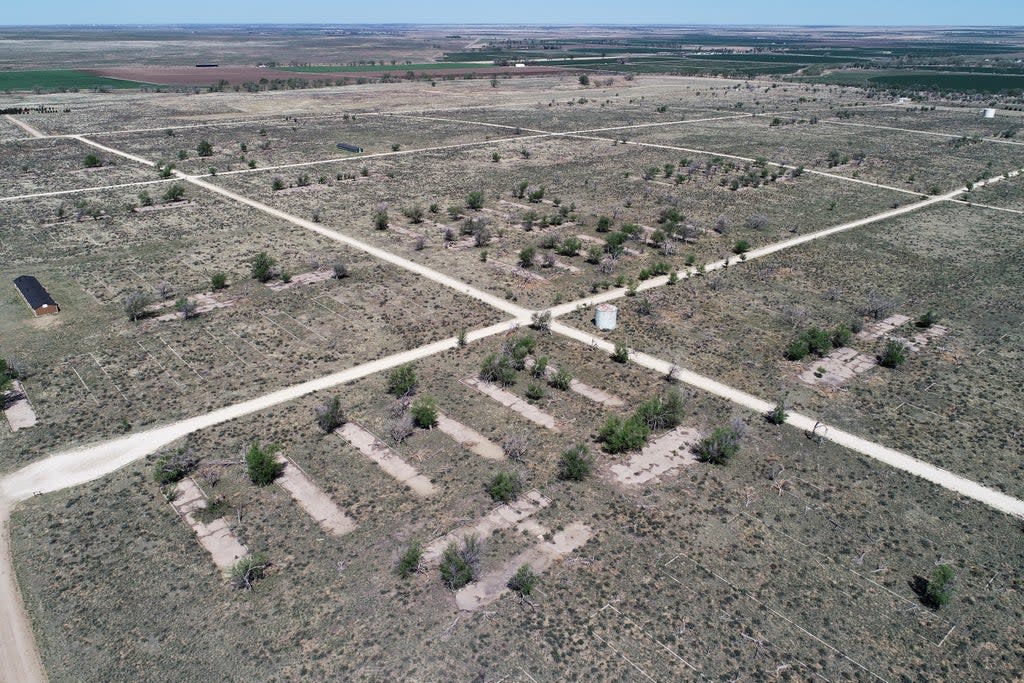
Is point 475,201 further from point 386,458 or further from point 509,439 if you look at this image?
point 386,458

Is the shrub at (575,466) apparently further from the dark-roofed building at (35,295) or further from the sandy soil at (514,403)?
the dark-roofed building at (35,295)

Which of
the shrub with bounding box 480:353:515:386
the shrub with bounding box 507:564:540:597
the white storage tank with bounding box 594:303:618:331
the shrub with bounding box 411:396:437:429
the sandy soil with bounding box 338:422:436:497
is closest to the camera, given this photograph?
the shrub with bounding box 507:564:540:597

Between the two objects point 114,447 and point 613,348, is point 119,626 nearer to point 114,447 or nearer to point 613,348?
point 114,447

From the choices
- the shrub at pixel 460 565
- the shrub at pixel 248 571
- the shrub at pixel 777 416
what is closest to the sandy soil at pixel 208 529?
the shrub at pixel 248 571

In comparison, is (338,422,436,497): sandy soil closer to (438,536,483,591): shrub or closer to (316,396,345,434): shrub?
(316,396,345,434): shrub

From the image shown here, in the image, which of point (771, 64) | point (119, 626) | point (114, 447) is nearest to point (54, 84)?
point (114, 447)

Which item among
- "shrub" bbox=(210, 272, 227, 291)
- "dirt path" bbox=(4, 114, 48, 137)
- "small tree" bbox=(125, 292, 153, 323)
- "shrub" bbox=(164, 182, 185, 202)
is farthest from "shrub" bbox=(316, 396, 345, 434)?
"dirt path" bbox=(4, 114, 48, 137)
